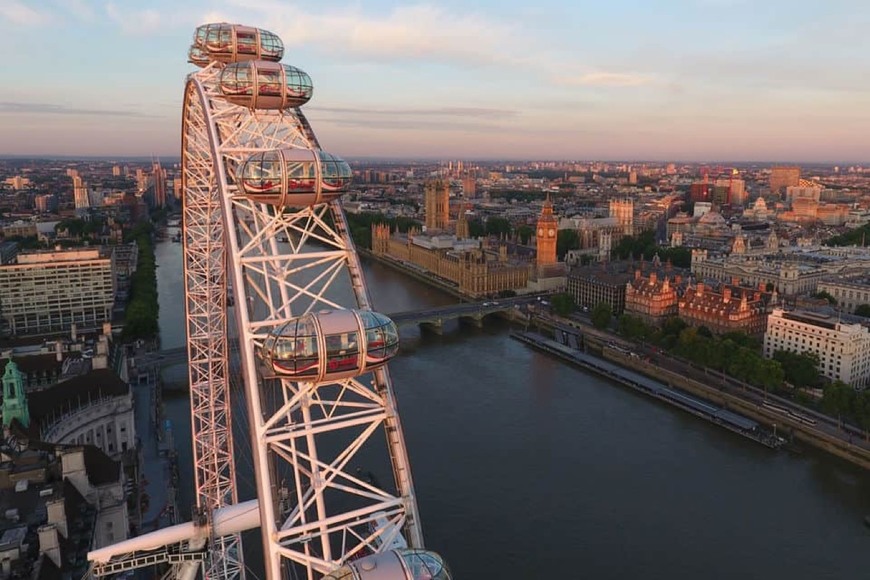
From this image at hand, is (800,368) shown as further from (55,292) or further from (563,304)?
(55,292)

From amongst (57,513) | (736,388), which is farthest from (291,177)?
(736,388)

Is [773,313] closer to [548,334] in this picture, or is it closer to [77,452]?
[548,334]

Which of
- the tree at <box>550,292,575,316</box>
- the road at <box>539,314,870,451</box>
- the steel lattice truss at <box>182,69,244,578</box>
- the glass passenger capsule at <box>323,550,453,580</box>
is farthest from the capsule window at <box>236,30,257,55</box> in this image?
the tree at <box>550,292,575,316</box>

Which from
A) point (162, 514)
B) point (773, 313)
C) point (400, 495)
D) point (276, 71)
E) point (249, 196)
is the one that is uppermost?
point (276, 71)

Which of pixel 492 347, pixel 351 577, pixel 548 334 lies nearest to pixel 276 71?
pixel 351 577

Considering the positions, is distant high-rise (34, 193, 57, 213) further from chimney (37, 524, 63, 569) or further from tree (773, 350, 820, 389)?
chimney (37, 524, 63, 569)

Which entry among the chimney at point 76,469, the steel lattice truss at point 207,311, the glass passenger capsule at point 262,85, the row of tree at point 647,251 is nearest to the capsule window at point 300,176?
the glass passenger capsule at point 262,85
